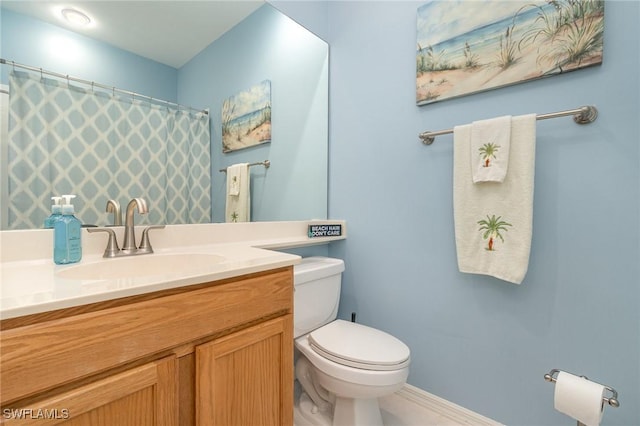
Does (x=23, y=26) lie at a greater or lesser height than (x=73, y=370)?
greater

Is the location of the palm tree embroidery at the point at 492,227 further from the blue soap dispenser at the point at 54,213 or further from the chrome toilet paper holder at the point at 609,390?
the blue soap dispenser at the point at 54,213

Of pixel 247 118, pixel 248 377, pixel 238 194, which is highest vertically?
pixel 247 118

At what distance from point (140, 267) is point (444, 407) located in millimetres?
1476

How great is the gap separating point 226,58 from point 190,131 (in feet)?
1.36

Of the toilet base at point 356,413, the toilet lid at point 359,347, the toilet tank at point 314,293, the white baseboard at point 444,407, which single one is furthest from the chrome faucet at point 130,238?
the white baseboard at point 444,407

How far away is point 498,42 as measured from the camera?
120 centimetres

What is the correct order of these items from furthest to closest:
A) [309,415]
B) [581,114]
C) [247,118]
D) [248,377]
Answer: [247,118] < [309,415] < [581,114] < [248,377]

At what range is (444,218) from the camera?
4.48ft

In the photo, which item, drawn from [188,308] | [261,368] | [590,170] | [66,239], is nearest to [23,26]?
[66,239]

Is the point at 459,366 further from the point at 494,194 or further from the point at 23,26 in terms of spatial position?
the point at 23,26

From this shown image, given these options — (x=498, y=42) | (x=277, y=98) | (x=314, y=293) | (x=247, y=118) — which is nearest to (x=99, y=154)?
(x=247, y=118)

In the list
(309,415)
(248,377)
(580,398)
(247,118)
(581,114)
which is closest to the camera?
(248,377)

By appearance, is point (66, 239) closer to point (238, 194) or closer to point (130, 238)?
point (130, 238)

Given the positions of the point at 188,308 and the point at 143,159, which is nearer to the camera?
the point at 188,308
